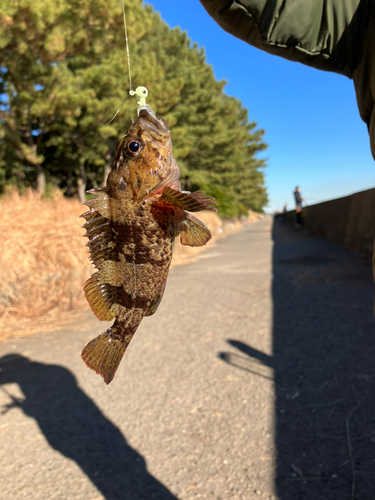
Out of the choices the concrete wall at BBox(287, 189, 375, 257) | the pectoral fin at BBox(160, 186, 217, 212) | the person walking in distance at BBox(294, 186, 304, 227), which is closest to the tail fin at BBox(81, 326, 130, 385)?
the pectoral fin at BBox(160, 186, 217, 212)

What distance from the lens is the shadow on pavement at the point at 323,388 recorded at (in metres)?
3.04

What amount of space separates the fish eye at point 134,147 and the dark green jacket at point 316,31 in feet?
2.16

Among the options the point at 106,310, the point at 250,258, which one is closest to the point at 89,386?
the point at 106,310

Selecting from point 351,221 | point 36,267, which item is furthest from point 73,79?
point 351,221

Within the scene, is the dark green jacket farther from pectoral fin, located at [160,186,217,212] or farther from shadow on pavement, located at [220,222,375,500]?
shadow on pavement, located at [220,222,375,500]

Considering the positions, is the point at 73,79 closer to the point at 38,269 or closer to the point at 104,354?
the point at 38,269

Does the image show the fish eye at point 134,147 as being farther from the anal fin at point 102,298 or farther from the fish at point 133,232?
the anal fin at point 102,298

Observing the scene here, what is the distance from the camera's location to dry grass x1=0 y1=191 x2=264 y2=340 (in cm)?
662

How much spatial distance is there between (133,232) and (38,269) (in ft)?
21.1

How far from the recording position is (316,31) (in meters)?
1.59

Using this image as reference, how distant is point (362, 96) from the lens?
1.66 meters

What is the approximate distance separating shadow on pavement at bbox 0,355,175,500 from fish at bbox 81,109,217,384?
8.42 ft

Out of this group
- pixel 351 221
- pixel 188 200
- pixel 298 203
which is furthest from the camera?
pixel 298 203

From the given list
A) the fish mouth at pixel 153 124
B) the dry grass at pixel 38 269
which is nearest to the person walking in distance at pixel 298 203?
the dry grass at pixel 38 269
